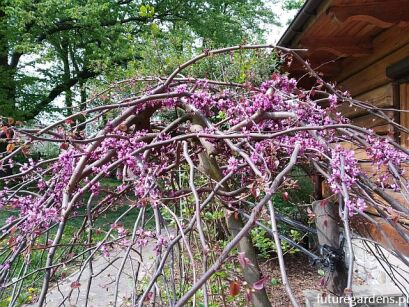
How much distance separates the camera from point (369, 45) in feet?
11.5

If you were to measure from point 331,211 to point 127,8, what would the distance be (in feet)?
41.5

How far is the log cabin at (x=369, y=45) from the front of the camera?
246 centimetres

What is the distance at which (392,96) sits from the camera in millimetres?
3301

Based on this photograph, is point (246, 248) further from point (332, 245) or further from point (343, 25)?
point (343, 25)

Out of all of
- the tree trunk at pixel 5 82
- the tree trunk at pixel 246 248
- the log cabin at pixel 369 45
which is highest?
the tree trunk at pixel 5 82

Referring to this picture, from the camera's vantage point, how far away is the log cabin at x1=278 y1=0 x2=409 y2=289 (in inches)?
97.0

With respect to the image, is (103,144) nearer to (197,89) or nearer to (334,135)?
(197,89)

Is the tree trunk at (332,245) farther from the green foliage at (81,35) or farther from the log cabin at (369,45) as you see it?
the green foliage at (81,35)

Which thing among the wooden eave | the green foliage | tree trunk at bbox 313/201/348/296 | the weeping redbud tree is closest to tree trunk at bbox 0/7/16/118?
the green foliage

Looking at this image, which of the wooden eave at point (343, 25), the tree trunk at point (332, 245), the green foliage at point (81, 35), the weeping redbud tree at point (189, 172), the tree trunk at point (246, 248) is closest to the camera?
the weeping redbud tree at point (189, 172)

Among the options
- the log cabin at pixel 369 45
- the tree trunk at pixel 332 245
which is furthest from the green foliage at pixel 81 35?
the tree trunk at pixel 332 245

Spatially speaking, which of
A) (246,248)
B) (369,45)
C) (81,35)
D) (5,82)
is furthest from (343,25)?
(81,35)

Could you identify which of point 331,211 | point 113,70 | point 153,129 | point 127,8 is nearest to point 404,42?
point 331,211

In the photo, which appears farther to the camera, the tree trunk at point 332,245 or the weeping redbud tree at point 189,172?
the tree trunk at point 332,245
